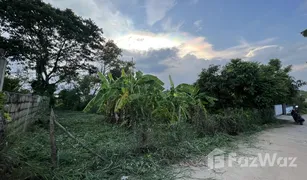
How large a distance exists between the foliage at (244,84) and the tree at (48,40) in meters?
9.80

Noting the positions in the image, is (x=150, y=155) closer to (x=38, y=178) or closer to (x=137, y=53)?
(x=38, y=178)

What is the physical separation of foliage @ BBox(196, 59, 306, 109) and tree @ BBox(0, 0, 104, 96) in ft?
32.2

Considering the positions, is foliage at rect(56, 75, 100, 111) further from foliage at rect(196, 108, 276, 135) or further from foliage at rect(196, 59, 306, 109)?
foliage at rect(196, 108, 276, 135)

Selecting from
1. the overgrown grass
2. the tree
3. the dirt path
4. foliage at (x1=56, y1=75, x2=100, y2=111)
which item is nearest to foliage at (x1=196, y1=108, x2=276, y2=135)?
the overgrown grass

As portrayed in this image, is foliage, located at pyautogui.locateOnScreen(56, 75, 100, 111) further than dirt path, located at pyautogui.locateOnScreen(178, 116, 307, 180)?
Yes

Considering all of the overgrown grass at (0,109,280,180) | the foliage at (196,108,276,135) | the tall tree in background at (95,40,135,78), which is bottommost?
the overgrown grass at (0,109,280,180)

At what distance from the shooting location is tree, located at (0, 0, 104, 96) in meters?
10.6

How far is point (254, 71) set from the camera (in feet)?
23.7

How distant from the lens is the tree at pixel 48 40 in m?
10.6

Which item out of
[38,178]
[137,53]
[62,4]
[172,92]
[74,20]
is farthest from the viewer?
[137,53]

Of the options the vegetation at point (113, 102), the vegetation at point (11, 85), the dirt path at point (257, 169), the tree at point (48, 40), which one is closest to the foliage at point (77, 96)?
the vegetation at point (113, 102)

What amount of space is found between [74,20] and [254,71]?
12126mm

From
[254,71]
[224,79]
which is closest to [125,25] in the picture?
[224,79]

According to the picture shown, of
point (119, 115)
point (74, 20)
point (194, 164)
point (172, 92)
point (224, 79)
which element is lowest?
point (194, 164)
